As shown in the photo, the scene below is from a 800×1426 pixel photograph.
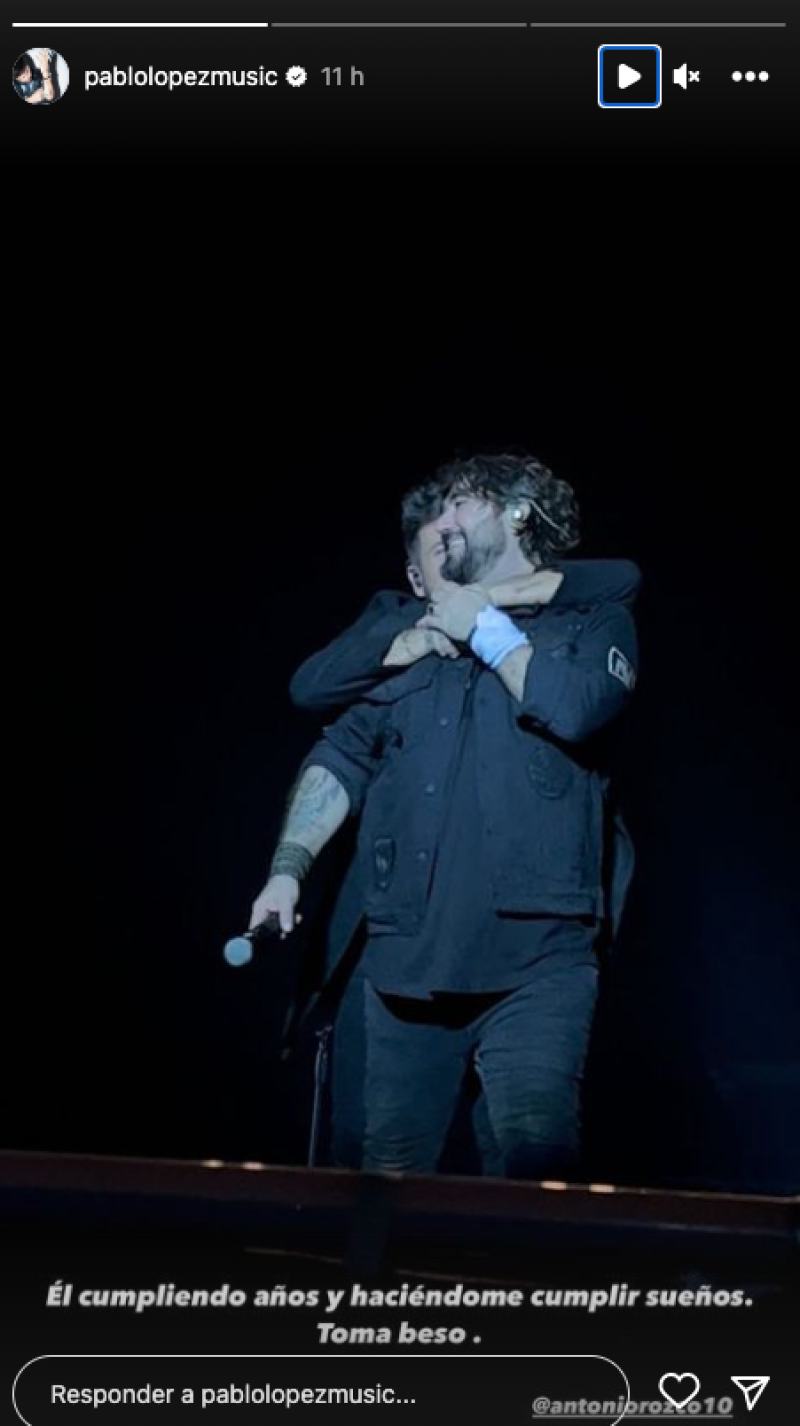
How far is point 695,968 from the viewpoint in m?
2.68

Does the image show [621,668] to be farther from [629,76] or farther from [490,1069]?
[629,76]

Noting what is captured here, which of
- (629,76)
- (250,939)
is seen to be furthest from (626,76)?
(250,939)

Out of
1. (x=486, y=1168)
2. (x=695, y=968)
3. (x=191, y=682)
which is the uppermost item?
(x=191, y=682)

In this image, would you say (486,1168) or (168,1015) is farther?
(168,1015)

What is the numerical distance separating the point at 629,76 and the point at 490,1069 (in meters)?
1.32

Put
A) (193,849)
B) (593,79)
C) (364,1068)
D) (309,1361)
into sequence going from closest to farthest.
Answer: (309,1361) → (593,79) → (364,1068) → (193,849)

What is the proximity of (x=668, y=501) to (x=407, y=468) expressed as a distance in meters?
0.41

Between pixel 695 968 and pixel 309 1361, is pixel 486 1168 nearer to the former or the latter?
pixel 695 968

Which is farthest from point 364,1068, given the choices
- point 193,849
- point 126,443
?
point 126,443

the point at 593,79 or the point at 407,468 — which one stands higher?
the point at 593,79

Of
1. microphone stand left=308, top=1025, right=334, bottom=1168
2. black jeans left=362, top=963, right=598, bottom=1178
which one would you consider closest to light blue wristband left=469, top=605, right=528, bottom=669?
black jeans left=362, top=963, right=598, bottom=1178

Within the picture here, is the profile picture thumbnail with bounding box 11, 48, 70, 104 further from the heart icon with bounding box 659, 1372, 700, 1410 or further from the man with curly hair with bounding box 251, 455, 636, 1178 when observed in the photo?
the heart icon with bounding box 659, 1372, 700, 1410

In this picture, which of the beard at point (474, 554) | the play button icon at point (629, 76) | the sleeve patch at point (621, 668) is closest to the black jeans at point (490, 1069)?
the sleeve patch at point (621, 668)

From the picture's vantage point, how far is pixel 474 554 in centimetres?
278
